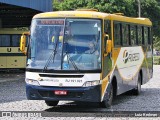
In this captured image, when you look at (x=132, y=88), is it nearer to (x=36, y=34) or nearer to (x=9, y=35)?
(x=36, y=34)

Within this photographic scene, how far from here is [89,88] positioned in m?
12.9

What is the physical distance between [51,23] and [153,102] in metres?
4.32

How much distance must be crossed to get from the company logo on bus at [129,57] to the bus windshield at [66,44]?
9.64ft

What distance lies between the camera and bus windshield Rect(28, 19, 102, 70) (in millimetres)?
13047

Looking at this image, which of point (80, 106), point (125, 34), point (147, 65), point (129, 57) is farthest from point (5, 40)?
point (80, 106)

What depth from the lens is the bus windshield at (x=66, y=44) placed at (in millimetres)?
13047

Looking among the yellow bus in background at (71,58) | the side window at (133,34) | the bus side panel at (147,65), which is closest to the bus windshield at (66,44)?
the yellow bus in background at (71,58)

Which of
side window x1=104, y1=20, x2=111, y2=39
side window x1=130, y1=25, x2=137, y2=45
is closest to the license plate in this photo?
side window x1=104, y1=20, x2=111, y2=39

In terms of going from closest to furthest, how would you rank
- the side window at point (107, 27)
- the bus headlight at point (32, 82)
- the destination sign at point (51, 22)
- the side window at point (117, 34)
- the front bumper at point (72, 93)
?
1. the front bumper at point (72, 93)
2. the bus headlight at point (32, 82)
3. the destination sign at point (51, 22)
4. the side window at point (107, 27)
5. the side window at point (117, 34)

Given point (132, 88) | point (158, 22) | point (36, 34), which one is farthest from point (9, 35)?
point (158, 22)

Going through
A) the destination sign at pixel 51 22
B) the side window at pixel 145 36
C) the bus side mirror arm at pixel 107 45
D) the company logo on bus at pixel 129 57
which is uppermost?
the destination sign at pixel 51 22

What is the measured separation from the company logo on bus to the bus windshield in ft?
9.64

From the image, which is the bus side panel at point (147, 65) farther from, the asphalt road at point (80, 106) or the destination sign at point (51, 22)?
the destination sign at point (51, 22)

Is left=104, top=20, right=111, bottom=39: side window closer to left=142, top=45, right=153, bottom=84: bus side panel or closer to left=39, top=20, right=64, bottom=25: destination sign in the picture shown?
left=39, top=20, right=64, bottom=25: destination sign
